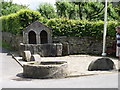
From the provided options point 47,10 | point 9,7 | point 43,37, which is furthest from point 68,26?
point 9,7

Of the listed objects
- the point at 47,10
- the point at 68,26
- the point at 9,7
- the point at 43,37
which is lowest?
the point at 43,37

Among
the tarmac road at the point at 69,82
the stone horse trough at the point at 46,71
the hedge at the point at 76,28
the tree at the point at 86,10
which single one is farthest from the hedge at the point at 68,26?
the tarmac road at the point at 69,82

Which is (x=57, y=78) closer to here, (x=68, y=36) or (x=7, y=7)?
A: (x=68, y=36)

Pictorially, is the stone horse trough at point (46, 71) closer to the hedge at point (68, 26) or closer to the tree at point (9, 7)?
the hedge at point (68, 26)

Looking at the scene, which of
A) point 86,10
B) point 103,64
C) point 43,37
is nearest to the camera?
point 103,64

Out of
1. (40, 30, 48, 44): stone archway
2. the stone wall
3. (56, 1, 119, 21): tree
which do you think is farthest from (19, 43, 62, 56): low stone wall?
(56, 1, 119, 21): tree

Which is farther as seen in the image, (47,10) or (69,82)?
(47,10)

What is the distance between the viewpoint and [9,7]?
4225cm

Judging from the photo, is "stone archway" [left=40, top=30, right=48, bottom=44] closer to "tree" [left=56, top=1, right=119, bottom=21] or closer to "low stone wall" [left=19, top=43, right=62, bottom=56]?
"low stone wall" [left=19, top=43, right=62, bottom=56]

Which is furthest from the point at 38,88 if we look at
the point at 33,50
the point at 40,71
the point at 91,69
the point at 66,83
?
the point at 33,50

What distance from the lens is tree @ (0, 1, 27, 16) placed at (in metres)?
40.5

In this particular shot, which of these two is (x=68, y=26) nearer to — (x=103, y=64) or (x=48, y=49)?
(x=48, y=49)

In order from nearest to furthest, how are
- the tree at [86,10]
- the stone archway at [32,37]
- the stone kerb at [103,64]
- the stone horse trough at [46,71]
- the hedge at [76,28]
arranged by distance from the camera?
the stone horse trough at [46,71], the stone kerb at [103,64], the stone archway at [32,37], the hedge at [76,28], the tree at [86,10]

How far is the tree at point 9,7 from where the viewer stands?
40.5 m
